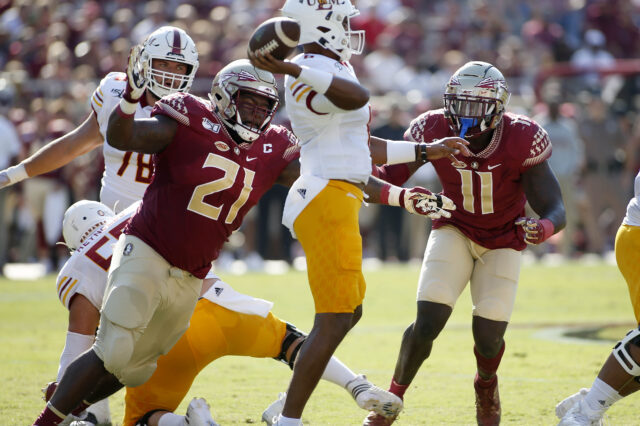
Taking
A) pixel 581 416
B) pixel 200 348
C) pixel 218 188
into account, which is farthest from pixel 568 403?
pixel 218 188

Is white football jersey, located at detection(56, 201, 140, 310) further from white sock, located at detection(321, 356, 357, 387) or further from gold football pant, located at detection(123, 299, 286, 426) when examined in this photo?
white sock, located at detection(321, 356, 357, 387)

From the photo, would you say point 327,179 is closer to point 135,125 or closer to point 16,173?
point 135,125

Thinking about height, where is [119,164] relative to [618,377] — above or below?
above

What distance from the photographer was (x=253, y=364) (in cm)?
805

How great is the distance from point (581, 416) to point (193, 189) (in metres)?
2.38

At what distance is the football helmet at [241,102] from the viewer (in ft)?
17.3

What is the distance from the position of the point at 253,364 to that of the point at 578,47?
12062mm

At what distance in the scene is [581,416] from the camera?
5.46 meters

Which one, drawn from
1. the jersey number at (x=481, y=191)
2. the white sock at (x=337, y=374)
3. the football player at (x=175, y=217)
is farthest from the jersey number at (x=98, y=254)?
the jersey number at (x=481, y=191)

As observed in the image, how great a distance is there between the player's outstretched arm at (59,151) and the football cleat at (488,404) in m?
2.88

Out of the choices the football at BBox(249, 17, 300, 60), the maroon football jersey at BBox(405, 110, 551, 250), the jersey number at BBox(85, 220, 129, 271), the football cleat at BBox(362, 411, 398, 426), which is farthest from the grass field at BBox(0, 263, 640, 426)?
the football at BBox(249, 17, 300, 60)

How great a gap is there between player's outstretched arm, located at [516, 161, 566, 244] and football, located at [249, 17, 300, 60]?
1.59 metres

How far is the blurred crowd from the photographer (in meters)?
15.0

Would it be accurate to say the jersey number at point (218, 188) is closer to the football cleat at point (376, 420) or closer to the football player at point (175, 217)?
the football player at point (175, 217)
